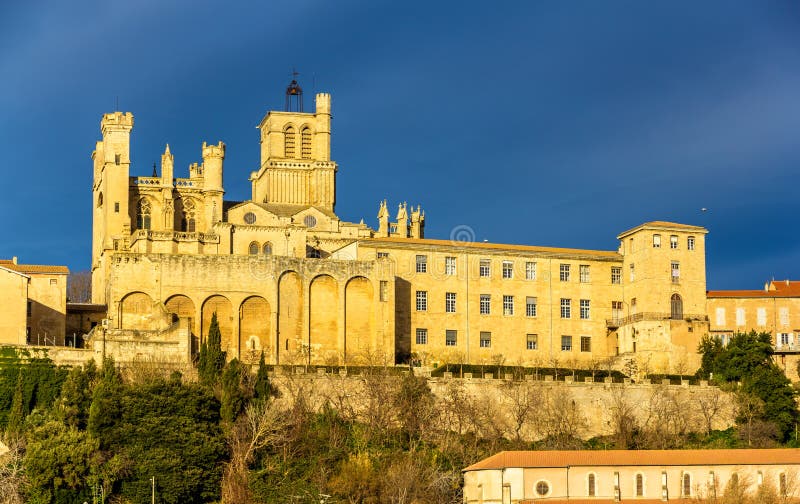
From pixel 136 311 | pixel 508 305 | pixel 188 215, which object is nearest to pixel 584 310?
pixel 508 305

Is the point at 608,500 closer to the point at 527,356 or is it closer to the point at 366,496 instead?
the point at 366,496

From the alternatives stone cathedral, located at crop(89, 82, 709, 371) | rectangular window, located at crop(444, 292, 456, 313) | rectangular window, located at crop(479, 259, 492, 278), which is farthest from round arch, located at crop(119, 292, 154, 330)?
rectangular window, located at crop(479, 259, 492, 278)

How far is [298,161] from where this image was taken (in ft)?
294

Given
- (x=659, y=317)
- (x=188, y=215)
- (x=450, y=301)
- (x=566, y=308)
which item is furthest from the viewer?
(x=188, y=215)

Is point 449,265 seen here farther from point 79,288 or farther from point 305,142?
point 79,288

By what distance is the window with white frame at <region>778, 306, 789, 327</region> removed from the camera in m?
79.9

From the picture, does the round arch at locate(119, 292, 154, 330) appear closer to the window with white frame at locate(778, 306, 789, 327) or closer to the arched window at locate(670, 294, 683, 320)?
the arched window at locate(670, 294, 683, 320)

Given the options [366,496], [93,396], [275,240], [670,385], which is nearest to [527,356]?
[670,385]

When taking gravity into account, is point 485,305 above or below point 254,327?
above

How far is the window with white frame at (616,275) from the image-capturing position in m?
80.8

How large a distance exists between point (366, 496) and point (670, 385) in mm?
18662

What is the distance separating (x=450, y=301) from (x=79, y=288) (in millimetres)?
39581

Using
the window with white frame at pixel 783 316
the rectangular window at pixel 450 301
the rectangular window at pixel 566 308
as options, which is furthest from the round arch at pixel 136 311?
the window with white frame at pixel 783 316

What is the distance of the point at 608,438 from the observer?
69062 millimetres
